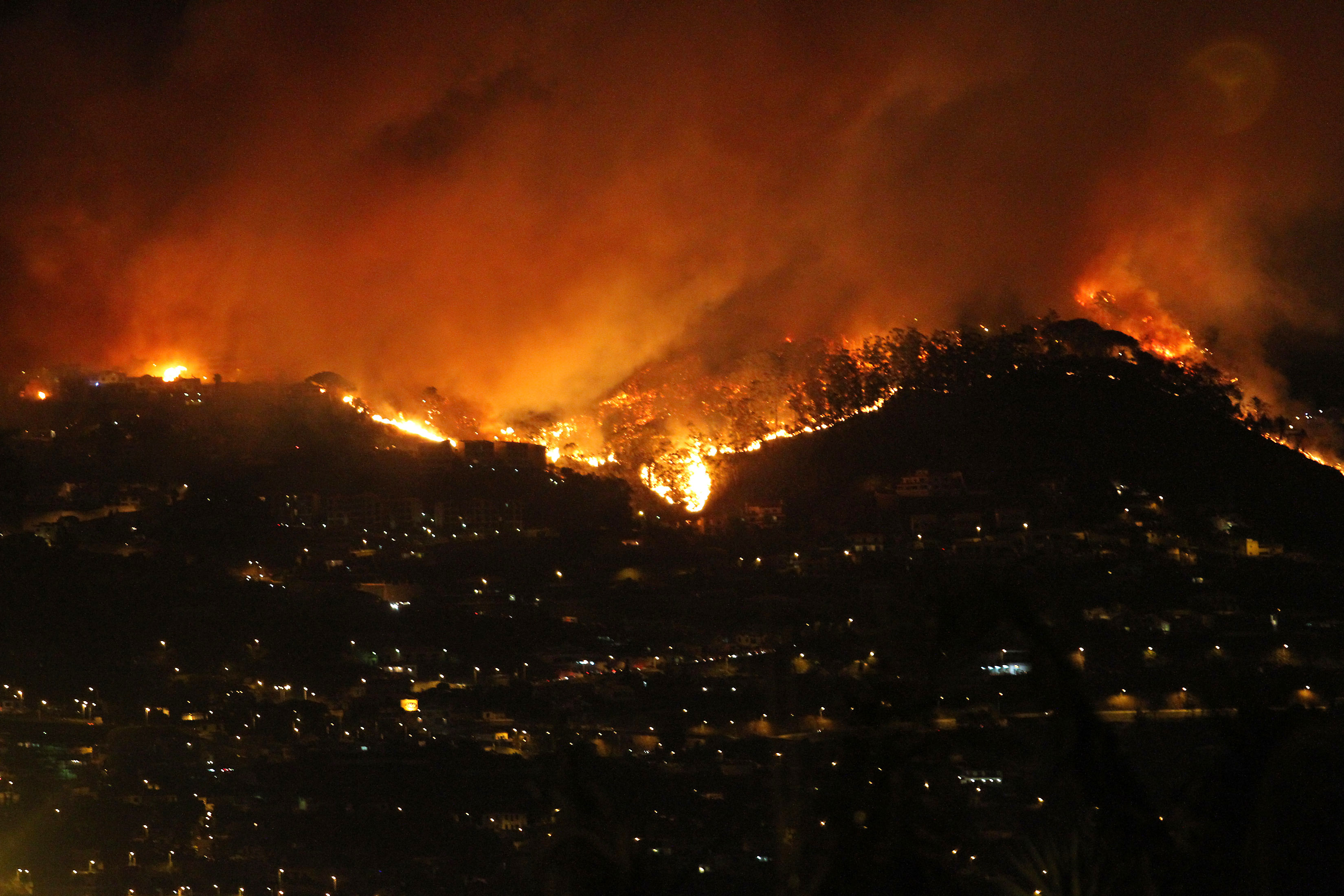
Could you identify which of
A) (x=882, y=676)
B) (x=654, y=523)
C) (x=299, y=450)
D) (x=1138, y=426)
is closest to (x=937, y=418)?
(x=1138, y=426)

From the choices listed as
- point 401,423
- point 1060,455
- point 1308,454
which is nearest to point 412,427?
point 401,423

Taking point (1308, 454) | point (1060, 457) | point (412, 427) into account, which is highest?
point (412, 427)

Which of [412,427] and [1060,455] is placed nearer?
[1060,455]

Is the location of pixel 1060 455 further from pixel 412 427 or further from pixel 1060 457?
pixel 412 427

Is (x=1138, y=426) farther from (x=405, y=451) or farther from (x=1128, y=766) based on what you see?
(x=1128, y=766)

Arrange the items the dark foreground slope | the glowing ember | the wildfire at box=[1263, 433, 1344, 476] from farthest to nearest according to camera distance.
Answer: the glowing ember
the wildfire at box=[1263, 433, 1344, 476]
the dark foreground slope

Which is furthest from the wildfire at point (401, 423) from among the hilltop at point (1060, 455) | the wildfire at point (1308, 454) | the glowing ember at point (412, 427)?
the wildfire at point (1308, 454)

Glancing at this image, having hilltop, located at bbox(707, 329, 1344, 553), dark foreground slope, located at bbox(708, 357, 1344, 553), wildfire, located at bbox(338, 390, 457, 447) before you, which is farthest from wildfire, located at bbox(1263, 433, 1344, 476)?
wildfire, located at bbox(338, 390, 457, 447)

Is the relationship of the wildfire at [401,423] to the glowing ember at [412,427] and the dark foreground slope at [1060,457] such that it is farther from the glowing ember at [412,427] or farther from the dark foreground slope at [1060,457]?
the dark foreground slope at [1060,457]

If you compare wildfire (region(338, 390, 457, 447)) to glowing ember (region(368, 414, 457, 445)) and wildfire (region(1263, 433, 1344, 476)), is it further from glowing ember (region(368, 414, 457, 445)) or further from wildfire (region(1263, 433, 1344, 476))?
wildfire (region(1263, 433, 1344, 476))

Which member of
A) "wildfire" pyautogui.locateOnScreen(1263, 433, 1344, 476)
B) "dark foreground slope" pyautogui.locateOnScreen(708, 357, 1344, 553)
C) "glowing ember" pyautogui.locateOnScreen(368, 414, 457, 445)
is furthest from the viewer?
"glowing ember" pyautogui.locateOnScreen(368, 414, 457, 445)
